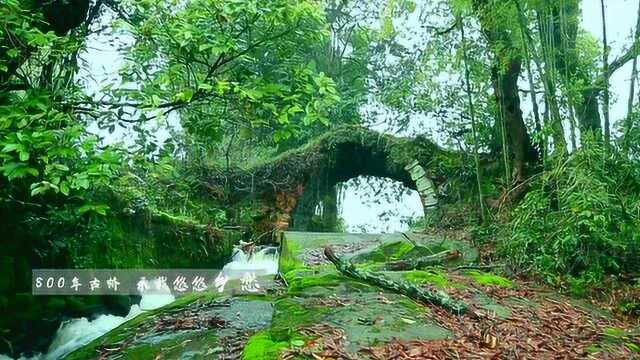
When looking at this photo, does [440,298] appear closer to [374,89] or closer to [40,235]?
[40,235]

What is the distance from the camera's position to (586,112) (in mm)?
6906

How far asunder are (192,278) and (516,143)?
5.69m

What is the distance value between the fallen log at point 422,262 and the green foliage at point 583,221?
91 centimetres

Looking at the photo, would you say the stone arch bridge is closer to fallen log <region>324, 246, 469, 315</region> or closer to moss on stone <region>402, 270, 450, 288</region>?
moss on stone <region>402, 270, 450, 288</region>

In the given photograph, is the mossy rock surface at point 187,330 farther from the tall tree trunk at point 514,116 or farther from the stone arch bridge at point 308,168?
the stone arch bridge at point 308,168

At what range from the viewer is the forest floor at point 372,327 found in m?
2.71

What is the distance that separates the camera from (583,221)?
456 cm

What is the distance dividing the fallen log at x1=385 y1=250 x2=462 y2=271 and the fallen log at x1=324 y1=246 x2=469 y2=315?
1.56 meters

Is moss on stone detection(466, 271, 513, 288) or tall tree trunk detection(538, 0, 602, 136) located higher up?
tall tree trunk detection(538, 0, 602, 136)

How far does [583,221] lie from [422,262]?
1756 millimetres

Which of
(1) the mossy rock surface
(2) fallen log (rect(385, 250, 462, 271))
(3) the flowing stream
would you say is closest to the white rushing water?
(3) the flowing stream

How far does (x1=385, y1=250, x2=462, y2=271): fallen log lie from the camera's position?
5570 millimetres

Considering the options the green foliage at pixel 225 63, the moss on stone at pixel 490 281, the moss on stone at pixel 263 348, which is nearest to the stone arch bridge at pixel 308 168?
the moss on stone at pixel 490 281

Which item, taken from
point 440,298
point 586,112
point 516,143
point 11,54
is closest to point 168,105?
point 11,54
